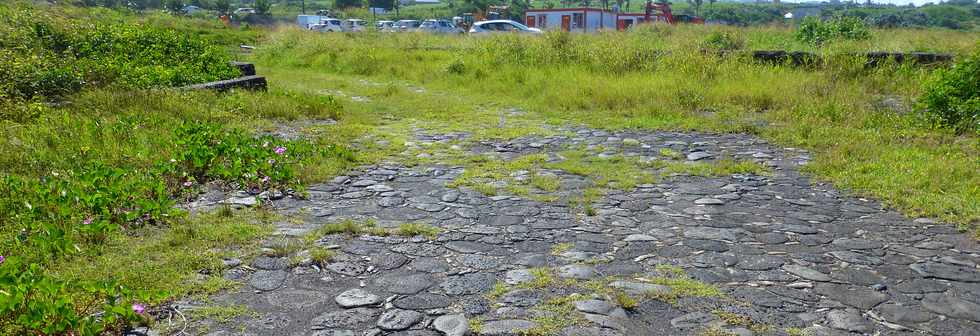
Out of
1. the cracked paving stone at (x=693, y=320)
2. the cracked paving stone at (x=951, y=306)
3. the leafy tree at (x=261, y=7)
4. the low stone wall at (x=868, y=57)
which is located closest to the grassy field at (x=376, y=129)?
the low stone wall at (x=868, y=57)

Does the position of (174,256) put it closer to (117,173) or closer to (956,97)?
(117,173)

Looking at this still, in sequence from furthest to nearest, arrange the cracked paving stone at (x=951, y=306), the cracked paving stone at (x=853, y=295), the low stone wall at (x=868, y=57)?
the low stone wall at (x=868, y=57) < the cracked paving stone at (x=853, y=295) < the cracked paving stone at (x=951, y=306)

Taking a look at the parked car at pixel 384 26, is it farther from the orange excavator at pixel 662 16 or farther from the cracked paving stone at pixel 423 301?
the cracked paving stone at pixel 423 301

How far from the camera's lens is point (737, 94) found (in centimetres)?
1041

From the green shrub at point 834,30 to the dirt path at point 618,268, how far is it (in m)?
14.1

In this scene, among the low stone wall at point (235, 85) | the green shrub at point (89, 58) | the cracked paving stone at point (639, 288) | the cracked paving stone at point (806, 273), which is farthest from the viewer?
the low stone wall at point (235, 85)

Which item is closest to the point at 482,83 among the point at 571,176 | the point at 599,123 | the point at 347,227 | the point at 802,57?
the point at 599,123

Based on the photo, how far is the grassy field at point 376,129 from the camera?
4.01 m

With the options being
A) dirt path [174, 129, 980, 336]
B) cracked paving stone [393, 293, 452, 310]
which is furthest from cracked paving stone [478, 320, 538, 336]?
cracked paving stone [393, 293, 452, 310]

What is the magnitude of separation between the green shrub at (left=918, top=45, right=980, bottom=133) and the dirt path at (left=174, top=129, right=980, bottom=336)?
329cm

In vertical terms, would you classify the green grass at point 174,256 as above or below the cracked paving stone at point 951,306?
above

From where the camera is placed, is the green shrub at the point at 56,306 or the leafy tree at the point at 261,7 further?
the leafy tree at the point at 261,7

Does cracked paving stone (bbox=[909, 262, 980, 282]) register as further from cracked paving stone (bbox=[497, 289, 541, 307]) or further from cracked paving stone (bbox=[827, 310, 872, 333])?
cracked paving stone (bbox=[497, 289, 541, 307])

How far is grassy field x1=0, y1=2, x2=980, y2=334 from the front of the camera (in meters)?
4.01
